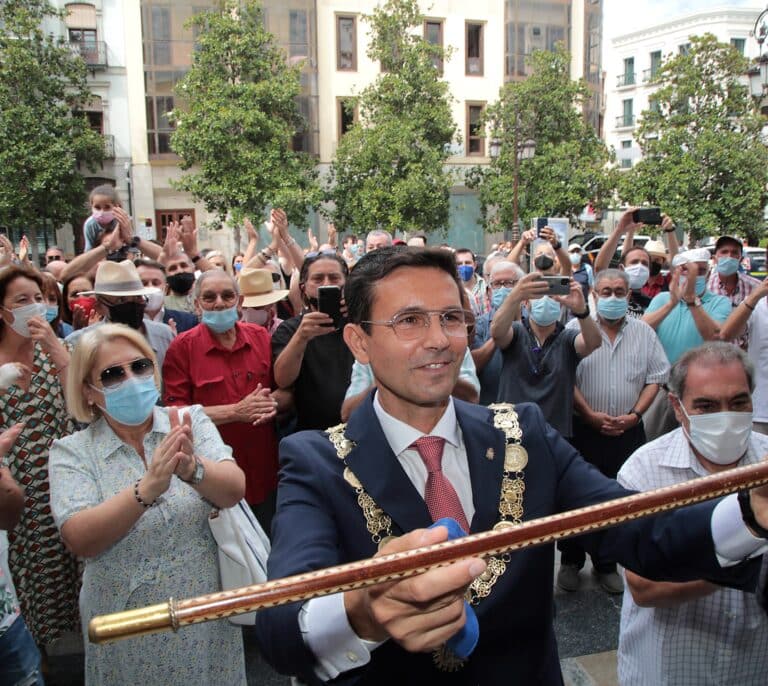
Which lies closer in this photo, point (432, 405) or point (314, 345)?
point (432, 405)

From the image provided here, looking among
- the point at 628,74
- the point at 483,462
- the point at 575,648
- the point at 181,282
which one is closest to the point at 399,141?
the point at 181,282

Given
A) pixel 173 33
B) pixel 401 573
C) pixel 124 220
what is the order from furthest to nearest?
pixel 173 33 < pixel 124 220 < pixel 401 573

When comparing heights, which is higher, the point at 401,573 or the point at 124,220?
the point at 124,220

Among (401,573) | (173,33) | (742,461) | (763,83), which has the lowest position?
(742,461)

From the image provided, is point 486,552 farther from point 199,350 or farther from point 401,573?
→ point 199,350

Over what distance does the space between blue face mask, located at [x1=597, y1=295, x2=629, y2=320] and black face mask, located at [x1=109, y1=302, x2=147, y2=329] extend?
3158 millimetres

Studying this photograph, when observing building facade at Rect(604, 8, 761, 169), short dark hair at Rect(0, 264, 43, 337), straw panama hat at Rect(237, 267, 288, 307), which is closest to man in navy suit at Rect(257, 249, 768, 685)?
short dark hair at Rect(0, 264, 43, 337)

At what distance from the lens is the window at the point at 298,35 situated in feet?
95.9

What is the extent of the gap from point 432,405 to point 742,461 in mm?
1490

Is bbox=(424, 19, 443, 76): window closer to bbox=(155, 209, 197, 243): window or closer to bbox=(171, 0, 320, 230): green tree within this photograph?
bbox=(171, 0, 320, 230): green tree

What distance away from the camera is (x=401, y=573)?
113 cm

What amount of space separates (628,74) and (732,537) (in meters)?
53.8

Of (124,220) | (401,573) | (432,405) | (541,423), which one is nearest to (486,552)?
(401,573)

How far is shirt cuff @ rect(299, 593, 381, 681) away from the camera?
1311 millimetres
